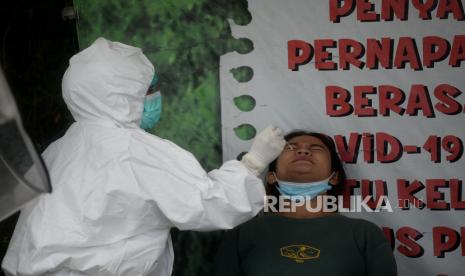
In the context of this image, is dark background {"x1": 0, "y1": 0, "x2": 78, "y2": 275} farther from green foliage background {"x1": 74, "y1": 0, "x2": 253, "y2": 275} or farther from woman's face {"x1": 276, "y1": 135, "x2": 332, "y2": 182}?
woman's face {"x1": 276, "y1": 135, "x2": 332, "y2": 182}

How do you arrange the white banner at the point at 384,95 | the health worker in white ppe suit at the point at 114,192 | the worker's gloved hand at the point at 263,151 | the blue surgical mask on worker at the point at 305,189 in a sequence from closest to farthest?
the health worker in white ppe suit at the point at 114,192 → the worker's gloved hand at the point at 263,151 → the blue surgical mask on worker at the point at 305,189 → the white banner at the point at 384,95

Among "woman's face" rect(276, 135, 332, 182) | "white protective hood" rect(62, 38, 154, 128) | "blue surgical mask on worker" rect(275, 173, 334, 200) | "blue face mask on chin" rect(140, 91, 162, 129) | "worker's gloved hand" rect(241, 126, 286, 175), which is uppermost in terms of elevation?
"white protective hood" rect(62, 38, 154, 128)

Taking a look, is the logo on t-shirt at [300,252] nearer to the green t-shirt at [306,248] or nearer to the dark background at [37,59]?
the green t-shirt at [306,248]

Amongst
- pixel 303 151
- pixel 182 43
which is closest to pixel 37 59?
pixel 182 43

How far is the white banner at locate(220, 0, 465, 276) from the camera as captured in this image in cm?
302

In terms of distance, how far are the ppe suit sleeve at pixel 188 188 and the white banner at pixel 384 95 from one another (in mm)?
861

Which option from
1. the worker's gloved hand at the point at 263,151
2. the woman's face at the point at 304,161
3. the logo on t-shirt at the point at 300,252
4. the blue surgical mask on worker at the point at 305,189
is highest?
the worker's gloved hand at the point at 263,151

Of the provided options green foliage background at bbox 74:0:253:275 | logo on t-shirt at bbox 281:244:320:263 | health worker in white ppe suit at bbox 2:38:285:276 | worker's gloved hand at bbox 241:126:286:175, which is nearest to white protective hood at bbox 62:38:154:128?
health worker in white ppe suit at bbox 2:38:285:276

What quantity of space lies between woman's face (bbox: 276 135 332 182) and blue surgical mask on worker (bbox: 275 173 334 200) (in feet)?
0.07

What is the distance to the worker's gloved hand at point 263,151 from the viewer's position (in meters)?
2.52

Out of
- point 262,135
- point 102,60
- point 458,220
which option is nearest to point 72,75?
point 102,60

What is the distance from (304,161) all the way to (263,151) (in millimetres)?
411

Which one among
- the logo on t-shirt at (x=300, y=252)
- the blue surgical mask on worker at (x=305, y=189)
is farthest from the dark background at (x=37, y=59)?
the logo on t-shirt at (x=300, y=252)

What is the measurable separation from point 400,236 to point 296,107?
0.82 metres
